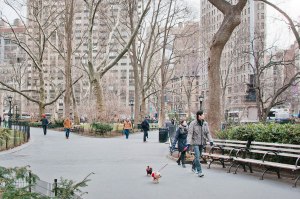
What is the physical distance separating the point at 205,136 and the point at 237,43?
33425mm

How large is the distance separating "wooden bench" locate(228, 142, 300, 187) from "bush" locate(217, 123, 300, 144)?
0.90ft

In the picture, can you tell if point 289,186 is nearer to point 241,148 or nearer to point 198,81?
point 241,148

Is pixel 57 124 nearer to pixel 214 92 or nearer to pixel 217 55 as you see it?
pixel 214 92

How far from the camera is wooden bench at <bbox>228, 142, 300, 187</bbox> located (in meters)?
11.1

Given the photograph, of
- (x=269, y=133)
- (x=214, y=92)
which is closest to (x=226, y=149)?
(x=269, y=133)

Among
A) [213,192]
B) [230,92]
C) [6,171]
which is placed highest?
[230,92]

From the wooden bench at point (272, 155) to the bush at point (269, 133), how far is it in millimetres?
275

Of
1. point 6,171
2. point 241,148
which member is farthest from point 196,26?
point 6,171

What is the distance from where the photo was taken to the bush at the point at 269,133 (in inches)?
473

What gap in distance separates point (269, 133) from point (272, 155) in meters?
0.75

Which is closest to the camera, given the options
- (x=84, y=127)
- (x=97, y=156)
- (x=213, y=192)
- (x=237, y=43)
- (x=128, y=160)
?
(x=213, y=192)

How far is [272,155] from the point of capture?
491 inches

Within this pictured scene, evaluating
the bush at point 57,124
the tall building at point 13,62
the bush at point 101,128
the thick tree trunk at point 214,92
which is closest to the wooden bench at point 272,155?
the thick tree trunk at point 214,92

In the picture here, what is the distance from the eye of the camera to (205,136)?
1261cm
